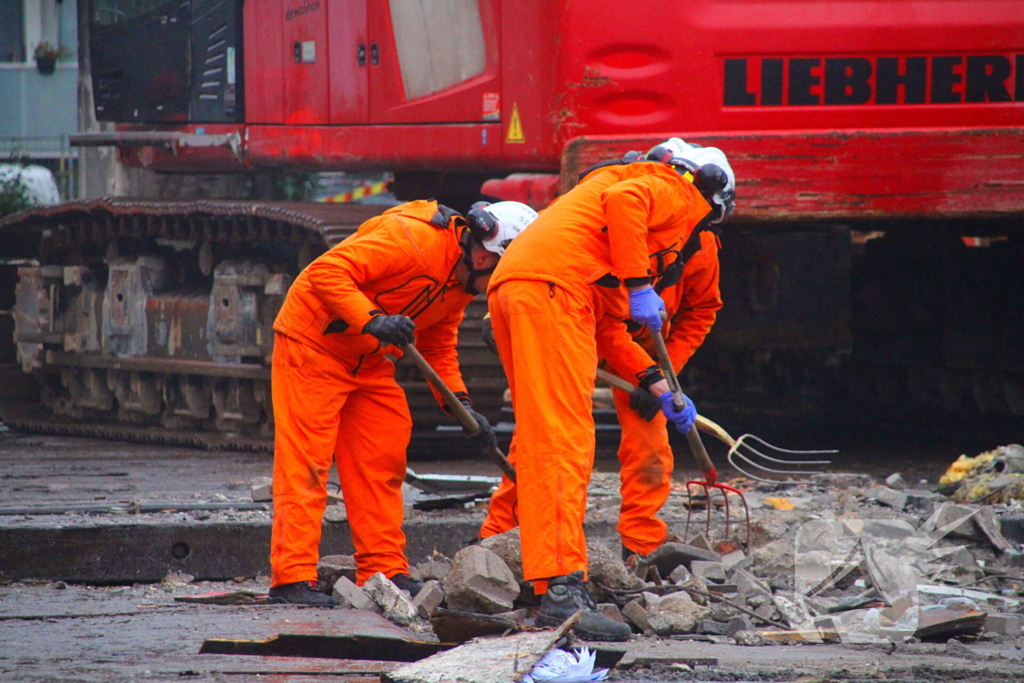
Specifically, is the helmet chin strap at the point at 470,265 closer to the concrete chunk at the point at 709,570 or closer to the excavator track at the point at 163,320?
the concrete chunk at the point at 709,570

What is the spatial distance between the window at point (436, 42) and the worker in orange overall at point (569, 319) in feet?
6.79

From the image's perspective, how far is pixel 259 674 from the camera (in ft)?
12.9

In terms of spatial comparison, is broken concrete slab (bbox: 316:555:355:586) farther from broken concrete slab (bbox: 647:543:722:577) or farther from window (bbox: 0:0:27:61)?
window (bbox: 0:0:27:61)

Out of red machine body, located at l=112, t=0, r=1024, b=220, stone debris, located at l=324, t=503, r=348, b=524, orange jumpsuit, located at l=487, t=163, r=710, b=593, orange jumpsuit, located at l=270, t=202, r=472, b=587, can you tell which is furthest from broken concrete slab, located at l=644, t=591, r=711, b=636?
red machine body, located at l=112, t=0, r=1024, b=220

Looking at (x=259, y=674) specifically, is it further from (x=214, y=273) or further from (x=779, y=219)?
(x=214, y=273)

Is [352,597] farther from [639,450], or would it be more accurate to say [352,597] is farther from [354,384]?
[639,450]

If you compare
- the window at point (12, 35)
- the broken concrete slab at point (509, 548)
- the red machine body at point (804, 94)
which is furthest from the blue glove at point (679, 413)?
the window at point (12, 35)

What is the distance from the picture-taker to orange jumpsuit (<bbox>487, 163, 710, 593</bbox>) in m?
4.61

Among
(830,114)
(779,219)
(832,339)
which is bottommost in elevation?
(832,339)

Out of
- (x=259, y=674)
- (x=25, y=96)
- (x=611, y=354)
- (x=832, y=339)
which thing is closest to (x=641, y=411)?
(x=611, y=354)

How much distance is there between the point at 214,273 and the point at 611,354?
377 centimetres

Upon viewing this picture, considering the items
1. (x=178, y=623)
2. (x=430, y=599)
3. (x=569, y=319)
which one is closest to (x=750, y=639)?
(x=430, y=599)

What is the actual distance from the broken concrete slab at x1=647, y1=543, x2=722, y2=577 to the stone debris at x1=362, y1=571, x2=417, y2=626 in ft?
3.47

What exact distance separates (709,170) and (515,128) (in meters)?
1.79
